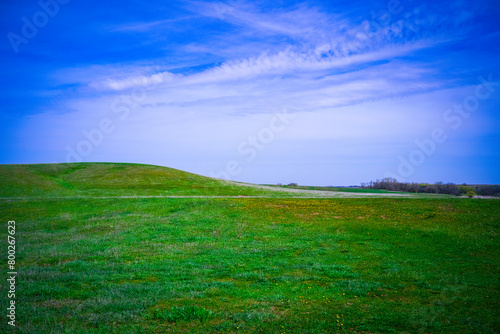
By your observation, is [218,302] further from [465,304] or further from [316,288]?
[465,304]

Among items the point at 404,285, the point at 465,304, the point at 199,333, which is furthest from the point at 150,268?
the point at 465,304

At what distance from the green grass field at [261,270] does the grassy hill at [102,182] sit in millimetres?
30126

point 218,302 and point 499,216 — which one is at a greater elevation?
point 499,216

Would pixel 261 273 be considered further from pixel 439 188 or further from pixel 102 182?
pixel 439 188

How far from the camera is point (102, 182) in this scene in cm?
7819

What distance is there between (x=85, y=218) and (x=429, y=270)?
32.4 meters

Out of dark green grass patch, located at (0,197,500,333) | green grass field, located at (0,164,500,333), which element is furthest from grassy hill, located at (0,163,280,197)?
dark green grass patch, located at (0,197,500,333)

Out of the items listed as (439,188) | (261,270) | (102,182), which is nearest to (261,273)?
(261,270)

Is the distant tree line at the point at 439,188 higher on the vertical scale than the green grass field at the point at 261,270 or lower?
higher

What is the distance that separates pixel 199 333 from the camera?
9008mm

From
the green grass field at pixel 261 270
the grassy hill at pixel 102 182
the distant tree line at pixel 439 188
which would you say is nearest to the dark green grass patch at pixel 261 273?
the green grass field at pixel 261 270

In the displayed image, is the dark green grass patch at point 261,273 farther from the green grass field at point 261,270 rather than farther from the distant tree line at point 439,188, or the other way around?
the distant tree line at point 439,188

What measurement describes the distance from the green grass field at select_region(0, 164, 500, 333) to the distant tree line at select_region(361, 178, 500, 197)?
47344mm

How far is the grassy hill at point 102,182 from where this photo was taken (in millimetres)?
63906
